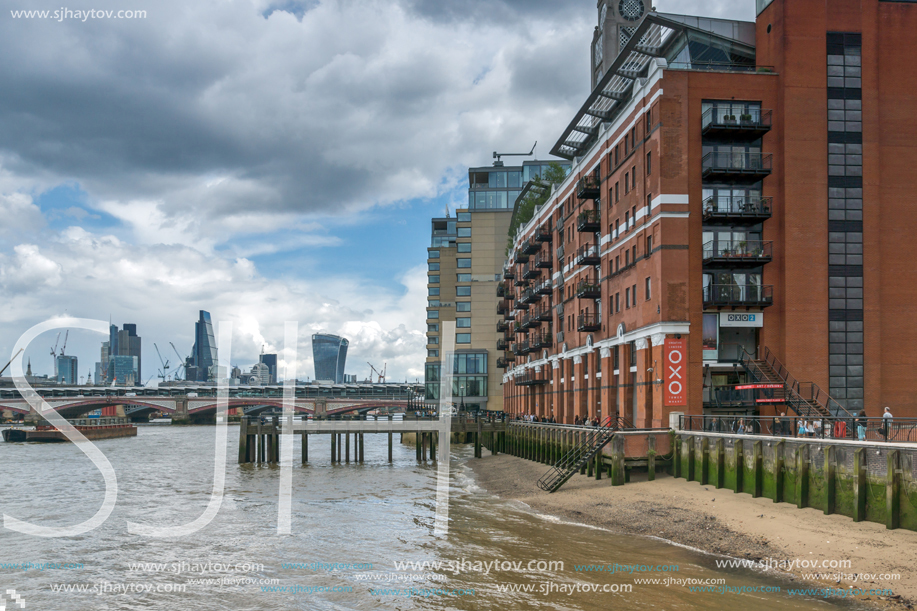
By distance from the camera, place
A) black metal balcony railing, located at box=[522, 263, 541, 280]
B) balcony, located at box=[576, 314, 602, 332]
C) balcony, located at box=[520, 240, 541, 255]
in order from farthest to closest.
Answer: black metal balcony railing, located at box=[522, 263, 541, 280], balcony, located at box=[520, 240, 541, 255], balcony, located at box=[576, 314, 602, 332]

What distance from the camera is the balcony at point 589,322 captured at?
53.5m

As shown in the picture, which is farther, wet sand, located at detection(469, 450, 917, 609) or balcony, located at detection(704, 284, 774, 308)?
balcony, located at detection(704, 284, 774, 308)

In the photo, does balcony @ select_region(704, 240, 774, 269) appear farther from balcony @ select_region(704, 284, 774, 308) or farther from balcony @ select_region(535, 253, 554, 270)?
balcony @ select_region(535, 253, 554, 270)

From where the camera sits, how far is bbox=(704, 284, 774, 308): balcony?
4034 cm

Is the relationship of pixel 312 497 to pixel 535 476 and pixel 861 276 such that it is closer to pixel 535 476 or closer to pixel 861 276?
pixel 535 476

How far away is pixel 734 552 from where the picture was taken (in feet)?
76.6

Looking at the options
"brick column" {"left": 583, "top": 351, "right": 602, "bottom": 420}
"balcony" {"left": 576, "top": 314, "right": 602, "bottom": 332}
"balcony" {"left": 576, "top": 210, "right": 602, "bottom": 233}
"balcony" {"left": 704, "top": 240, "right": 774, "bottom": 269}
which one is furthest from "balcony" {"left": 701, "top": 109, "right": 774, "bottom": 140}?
"brick column" {"left": 583, "top": 351, "right": 602, "bottom": 420}

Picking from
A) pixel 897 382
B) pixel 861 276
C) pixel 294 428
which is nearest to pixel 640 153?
pixel 861 276

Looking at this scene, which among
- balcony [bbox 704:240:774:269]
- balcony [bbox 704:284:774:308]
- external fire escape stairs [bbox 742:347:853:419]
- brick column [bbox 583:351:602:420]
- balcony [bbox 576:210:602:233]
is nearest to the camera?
external fire escape stairs [bbox 742:347:853:419]

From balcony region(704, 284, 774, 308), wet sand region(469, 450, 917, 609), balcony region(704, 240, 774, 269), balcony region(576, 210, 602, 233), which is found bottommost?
wet sand region(469, 450, 917, 609)

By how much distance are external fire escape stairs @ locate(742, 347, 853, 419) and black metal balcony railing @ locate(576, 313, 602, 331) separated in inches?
549

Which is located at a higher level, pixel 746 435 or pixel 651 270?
pixel 651 270

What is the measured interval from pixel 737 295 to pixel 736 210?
473cm

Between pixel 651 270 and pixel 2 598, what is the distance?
109 feet
